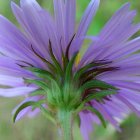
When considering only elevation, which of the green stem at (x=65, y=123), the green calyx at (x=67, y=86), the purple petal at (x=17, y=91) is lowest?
the purple petal at (x=17, y=91)

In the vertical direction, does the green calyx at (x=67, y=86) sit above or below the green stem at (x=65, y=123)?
above

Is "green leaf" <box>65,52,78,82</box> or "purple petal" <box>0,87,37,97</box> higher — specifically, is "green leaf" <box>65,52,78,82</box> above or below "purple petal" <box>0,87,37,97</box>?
above

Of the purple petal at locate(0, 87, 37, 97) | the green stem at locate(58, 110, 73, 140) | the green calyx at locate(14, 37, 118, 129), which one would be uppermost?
the green calyx at locate(14, 37, 118, 129)

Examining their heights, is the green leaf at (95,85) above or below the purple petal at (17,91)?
above

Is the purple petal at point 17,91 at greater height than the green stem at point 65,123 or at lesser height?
lesser

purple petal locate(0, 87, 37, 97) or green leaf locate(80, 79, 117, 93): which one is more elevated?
green leaf locate(80, 79, 117, 93)

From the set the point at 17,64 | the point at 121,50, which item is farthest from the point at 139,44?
the point at 17,64

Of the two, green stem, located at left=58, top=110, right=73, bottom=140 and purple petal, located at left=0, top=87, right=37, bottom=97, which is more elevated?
green stem, located at left=58, top=110, right=73, bottom=140

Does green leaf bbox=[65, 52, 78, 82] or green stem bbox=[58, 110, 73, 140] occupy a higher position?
green leaf bbox=[65, 52, 78, 82]
